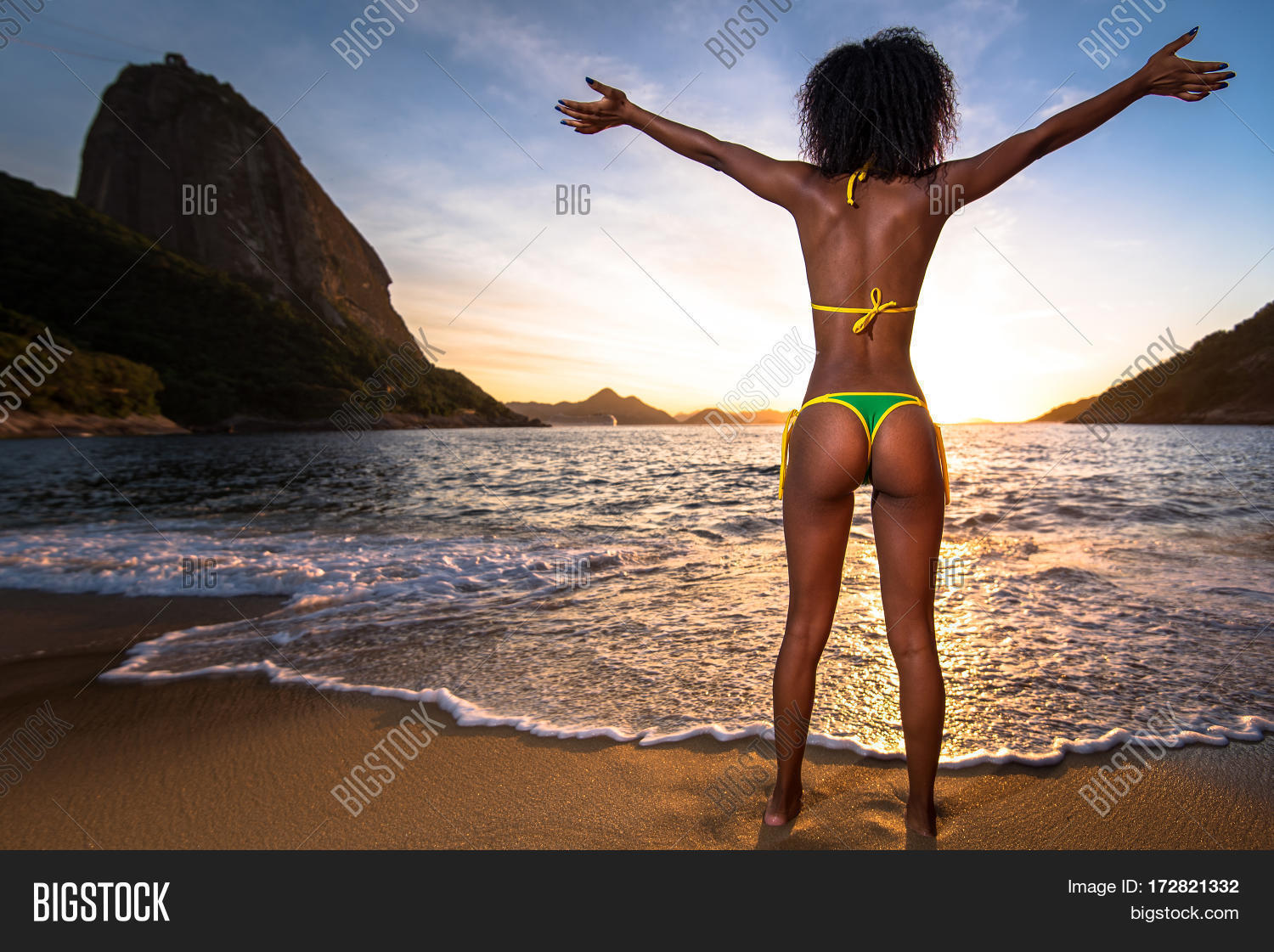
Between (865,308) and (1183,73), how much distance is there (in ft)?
3.62

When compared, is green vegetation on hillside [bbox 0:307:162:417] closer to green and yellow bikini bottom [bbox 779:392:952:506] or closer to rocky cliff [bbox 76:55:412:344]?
rocky cliff [bbox 76:55:412:344]

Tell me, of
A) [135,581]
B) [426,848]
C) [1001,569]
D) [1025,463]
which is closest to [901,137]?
[426,848]

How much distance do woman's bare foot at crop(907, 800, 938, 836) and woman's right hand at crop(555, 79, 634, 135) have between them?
2.46 m

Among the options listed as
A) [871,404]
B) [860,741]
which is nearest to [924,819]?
[860,741]

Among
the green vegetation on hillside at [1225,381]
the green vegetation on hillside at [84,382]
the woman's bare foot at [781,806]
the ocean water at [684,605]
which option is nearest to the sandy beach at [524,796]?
the woman's bare foot at [781,806]

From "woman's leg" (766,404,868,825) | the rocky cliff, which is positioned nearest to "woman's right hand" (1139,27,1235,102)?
"woman's leg" (766,404,868,825)

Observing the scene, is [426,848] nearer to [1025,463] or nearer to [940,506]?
[940,506]

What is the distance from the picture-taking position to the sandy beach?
181 centimetres

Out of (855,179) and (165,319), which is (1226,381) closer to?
(855,179)

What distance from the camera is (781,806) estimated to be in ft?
6.05

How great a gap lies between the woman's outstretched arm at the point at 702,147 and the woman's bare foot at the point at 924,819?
1.93 meters

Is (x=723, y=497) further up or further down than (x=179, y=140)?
further down
